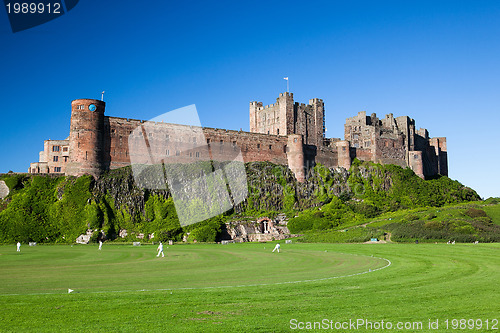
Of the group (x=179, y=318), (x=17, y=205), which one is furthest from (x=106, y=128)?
(x=179, y=318)

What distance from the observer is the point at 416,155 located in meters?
104

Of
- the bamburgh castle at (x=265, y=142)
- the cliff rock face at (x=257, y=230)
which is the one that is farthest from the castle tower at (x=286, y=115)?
the cliff rock face at (x=257, y=230)

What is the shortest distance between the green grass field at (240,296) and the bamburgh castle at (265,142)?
48.8 m

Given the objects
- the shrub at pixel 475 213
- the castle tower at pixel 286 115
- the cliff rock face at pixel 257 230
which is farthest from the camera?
the castle tower at pixel 286 115

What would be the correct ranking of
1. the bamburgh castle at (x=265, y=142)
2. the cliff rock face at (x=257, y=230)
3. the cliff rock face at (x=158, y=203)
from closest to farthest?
the cliff rock face at (x=158, y=203), the cliff rock face at (x=257, y=230), the bamburgh castle at (x=265, y=142)

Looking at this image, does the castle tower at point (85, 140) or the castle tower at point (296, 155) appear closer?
the castle tower at point (85, 140)

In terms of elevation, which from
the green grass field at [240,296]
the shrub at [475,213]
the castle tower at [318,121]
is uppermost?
the castle tower at [318,121]

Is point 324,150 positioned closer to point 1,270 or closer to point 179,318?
point 1,270

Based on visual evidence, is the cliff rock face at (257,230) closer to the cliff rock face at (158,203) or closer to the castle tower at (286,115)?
the cliff rock face at (158,203)

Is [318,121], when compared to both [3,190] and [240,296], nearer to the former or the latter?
[3,190]

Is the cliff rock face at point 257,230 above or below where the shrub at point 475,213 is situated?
below

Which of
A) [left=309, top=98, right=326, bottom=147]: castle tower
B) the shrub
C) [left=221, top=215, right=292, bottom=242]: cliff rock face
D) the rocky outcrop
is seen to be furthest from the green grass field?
[left=309, top=98, right=326, bottom=147]: castle tower

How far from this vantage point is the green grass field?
1504cm

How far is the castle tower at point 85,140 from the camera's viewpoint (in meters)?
76.1
